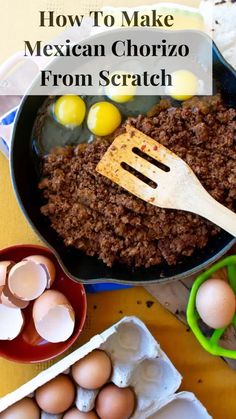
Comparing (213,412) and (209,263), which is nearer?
(209,263)

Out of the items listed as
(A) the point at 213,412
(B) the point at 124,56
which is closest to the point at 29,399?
(A) the point at 213,412

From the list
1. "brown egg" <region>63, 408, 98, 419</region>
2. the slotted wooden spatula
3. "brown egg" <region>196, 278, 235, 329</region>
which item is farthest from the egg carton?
the slotted wooden spatula

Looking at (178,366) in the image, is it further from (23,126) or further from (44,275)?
(23,126)

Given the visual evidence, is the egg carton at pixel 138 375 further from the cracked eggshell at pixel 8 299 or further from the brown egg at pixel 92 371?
the cracked eggshell at pixel 8 299

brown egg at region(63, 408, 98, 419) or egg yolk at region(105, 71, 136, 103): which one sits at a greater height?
egg yolk at region(105, 71, 136, 103)

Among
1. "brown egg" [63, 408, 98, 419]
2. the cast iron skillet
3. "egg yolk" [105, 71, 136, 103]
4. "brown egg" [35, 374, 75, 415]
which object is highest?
"egg yolk" [105, 71, 136, 103]

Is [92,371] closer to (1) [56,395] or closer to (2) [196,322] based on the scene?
(1) [56,395]

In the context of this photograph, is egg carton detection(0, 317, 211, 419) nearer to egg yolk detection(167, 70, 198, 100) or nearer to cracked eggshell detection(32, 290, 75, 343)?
cracked eggshell detection(32, 290, 75, 343)
